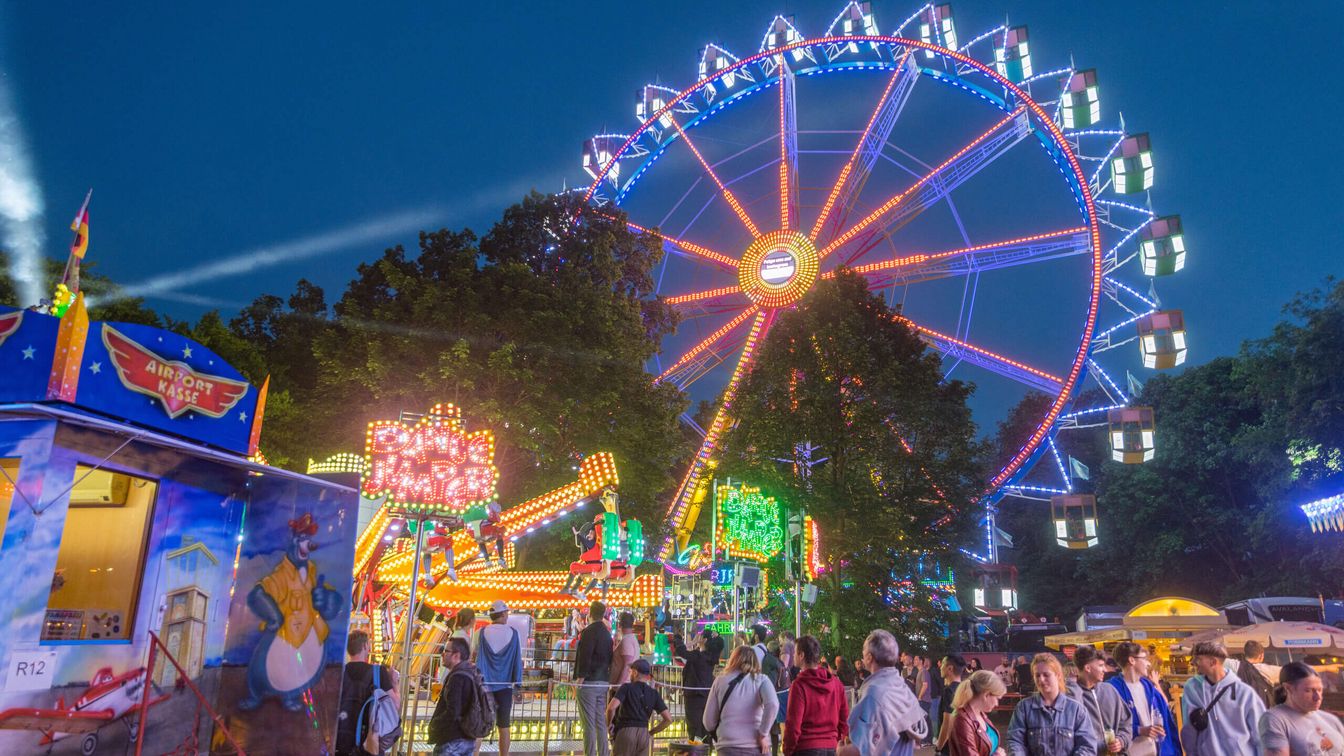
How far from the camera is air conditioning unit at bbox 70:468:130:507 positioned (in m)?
7.47

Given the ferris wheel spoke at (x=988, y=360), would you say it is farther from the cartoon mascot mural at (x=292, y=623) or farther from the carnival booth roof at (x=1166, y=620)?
the cartoon mascot mural at (x=292, y=623)

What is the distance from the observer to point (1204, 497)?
1350 inches

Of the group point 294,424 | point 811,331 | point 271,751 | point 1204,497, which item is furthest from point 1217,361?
point 271,751

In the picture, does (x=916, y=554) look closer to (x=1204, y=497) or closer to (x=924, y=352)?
(x=924, y=352)

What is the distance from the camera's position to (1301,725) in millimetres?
4969

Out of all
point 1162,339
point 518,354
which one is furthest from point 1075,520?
point 518,354

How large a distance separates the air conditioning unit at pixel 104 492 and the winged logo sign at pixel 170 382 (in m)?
0.84

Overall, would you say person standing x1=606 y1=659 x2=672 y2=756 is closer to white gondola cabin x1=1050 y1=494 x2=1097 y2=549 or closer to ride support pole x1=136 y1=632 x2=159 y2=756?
ride support pole x1=136 y1=632 x2=159 y2=756

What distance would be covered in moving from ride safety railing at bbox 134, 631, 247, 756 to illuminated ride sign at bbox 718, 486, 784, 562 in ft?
33.3

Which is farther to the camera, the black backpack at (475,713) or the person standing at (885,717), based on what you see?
the black backpack at (475,713)

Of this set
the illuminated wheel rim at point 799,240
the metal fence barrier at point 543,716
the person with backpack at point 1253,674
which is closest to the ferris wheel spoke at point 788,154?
the illuminated wheel rim at point 799,240

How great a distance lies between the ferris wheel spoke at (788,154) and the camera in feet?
80.4

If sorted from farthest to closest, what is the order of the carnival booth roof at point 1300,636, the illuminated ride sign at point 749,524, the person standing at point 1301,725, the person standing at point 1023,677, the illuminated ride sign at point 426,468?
the person standing at point 1023,677 → the illuminated ride sign at point 749,524 → the carnival booth roof at point 1300,636 → the illuminated ride sign at point 426,468 → the person standing at point 1301,725

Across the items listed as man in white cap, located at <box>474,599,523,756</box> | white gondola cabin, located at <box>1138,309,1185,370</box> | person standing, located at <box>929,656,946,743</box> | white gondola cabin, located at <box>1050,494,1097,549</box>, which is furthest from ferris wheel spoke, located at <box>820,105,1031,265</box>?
man in white cap, located at <box>474,599,523,756</box>
